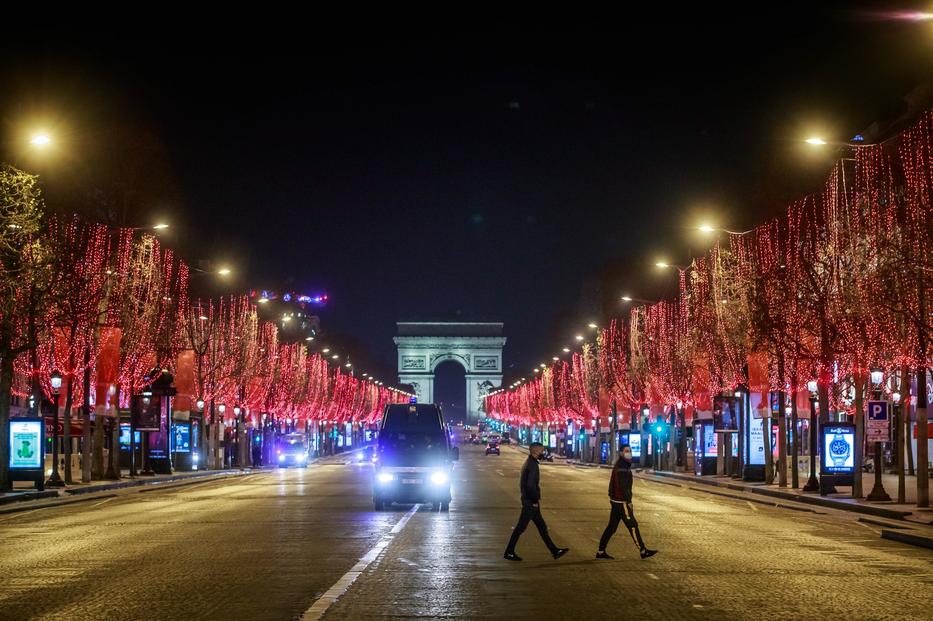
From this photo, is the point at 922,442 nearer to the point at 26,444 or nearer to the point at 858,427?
the point at 858,427

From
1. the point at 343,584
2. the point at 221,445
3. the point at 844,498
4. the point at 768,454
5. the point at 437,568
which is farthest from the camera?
the point at 221,445

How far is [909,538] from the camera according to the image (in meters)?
26.4

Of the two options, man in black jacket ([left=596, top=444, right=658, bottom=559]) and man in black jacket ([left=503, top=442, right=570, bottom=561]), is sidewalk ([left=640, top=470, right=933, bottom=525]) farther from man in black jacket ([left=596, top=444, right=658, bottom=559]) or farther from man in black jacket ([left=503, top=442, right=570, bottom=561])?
man in black jacket ([left=503, top=442, right=570, bottom=561])

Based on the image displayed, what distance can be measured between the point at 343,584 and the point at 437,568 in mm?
2526

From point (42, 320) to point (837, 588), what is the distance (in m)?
34.0

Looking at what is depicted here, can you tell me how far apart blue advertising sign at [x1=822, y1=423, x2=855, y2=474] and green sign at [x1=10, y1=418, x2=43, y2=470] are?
26.2 m

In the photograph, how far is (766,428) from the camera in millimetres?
55156

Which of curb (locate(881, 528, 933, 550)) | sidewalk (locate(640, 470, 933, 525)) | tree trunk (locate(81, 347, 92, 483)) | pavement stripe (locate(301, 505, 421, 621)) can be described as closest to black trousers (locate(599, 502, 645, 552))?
pavement stripe (locate(301, 505, 421, 621))

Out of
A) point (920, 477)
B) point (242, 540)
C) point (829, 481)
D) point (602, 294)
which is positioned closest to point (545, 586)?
point (242, 540)

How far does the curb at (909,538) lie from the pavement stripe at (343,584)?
1010cm

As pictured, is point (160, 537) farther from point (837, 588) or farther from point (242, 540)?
point (837, 588)

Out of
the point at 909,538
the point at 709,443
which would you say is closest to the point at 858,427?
the point at 909,538

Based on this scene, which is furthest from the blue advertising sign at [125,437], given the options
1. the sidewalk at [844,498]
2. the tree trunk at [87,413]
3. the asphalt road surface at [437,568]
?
the asphalt road surface at [437,568]

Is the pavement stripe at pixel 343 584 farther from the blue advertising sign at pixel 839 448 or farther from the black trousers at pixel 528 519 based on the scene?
the blue advertising sign at pixel 839 448
